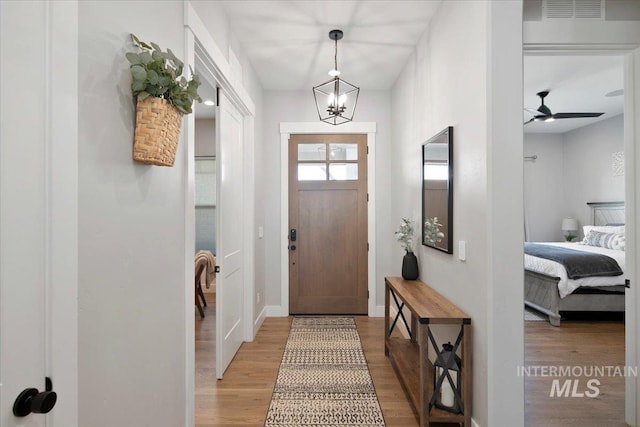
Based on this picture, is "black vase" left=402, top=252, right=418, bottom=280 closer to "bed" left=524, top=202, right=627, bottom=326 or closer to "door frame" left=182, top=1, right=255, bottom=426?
"door frame" left=182, top=1, right=255, bottom=426

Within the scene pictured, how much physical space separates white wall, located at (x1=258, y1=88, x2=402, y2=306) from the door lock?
11.3ft

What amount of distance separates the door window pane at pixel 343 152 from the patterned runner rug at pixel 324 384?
2079 millimetres

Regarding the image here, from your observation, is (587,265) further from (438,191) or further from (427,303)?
(427,303)

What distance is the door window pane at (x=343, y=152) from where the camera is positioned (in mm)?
4258

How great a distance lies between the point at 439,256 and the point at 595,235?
4488 millimetres

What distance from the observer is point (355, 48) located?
3152 mm

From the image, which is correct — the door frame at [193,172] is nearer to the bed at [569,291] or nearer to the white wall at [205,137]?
the white wall at [205,137]

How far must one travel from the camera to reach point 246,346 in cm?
332

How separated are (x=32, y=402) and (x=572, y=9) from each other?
2837 mm

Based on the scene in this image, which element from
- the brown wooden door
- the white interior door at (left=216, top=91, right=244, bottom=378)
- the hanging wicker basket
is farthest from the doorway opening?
the white interior door at (left=216, top=91, right=244, bottom=378)

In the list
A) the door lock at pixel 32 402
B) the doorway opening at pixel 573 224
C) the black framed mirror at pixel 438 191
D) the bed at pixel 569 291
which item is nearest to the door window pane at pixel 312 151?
the black framed mirror at pixel 438 191

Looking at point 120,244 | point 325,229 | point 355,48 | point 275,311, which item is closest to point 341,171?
point 325,229

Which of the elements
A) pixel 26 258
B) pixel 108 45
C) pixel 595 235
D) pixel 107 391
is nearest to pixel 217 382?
pixel 107 391

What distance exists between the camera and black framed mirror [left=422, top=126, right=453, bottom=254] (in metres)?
2.27
